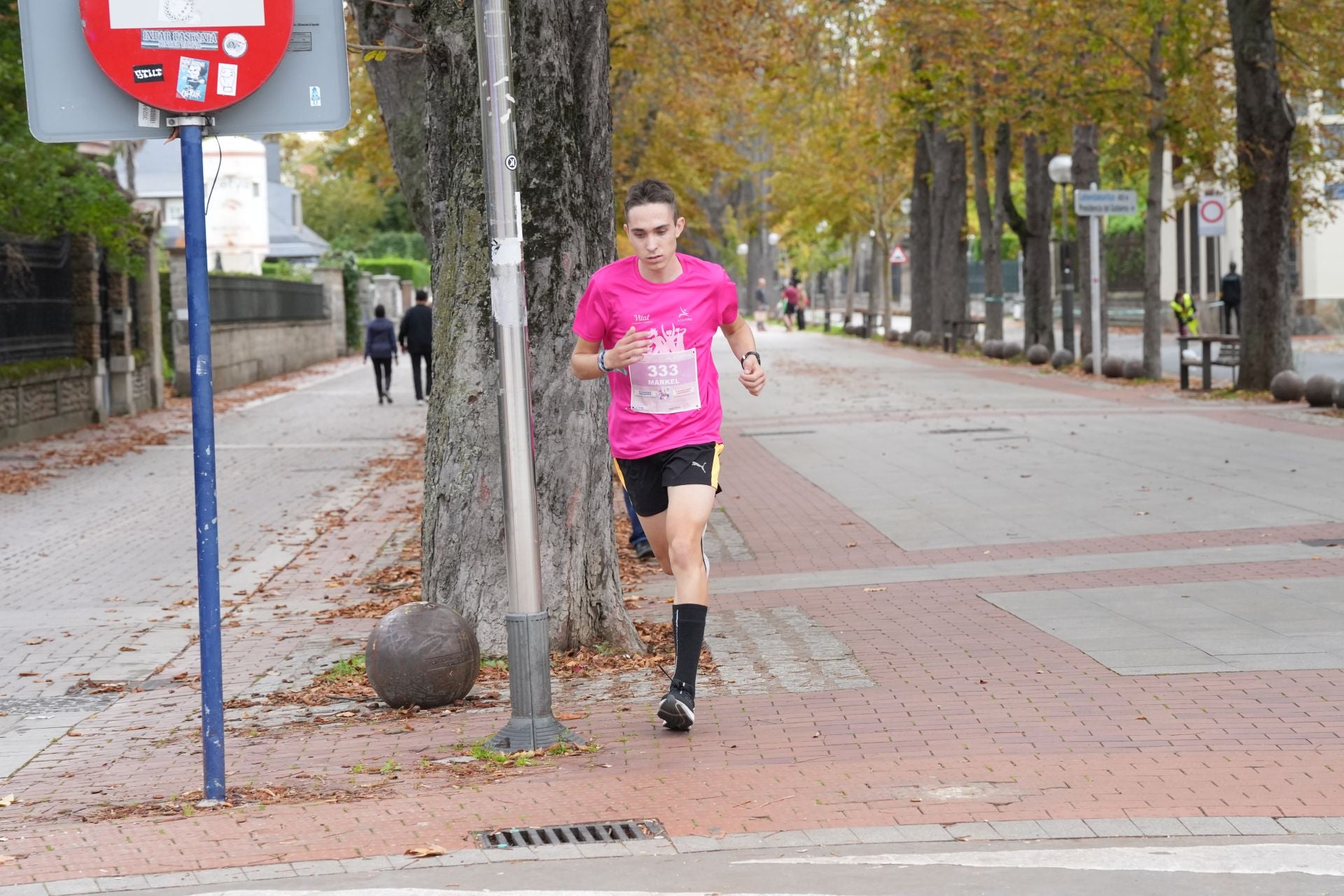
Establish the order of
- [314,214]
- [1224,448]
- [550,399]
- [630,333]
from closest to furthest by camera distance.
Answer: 1. [630,333]
2. [550,399]
3. [1224,448]
4. [314,214]

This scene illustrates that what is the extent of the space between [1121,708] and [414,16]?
4.37 m

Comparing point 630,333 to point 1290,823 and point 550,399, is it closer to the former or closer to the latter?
point 550,399

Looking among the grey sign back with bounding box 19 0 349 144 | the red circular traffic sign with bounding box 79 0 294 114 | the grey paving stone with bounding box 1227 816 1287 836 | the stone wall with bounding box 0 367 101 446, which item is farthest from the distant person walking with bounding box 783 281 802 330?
the grey paving stone with bounding box 1227 816 1287 836

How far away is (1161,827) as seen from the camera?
5.12 metres

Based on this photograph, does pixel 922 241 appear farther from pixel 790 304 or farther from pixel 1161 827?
pixel 1161 827

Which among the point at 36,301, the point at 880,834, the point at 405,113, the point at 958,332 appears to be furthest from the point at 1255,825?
the point at 958,332

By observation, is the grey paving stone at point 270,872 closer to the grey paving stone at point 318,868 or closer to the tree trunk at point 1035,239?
the grey paving stone at point 318,868

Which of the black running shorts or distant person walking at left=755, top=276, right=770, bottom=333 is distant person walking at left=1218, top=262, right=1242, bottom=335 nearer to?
distant person walking at left=755, top=276, right=770, bottom=333

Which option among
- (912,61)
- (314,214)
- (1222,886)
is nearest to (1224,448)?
(1222,886)

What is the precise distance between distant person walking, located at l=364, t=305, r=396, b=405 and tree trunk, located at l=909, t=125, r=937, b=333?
1690cm

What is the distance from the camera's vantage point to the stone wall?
22453 mm

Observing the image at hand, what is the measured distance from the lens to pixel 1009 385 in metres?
28.5

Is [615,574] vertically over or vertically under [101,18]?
under

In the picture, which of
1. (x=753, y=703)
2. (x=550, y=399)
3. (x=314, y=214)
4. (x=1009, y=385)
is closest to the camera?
(x=753, y=703)
